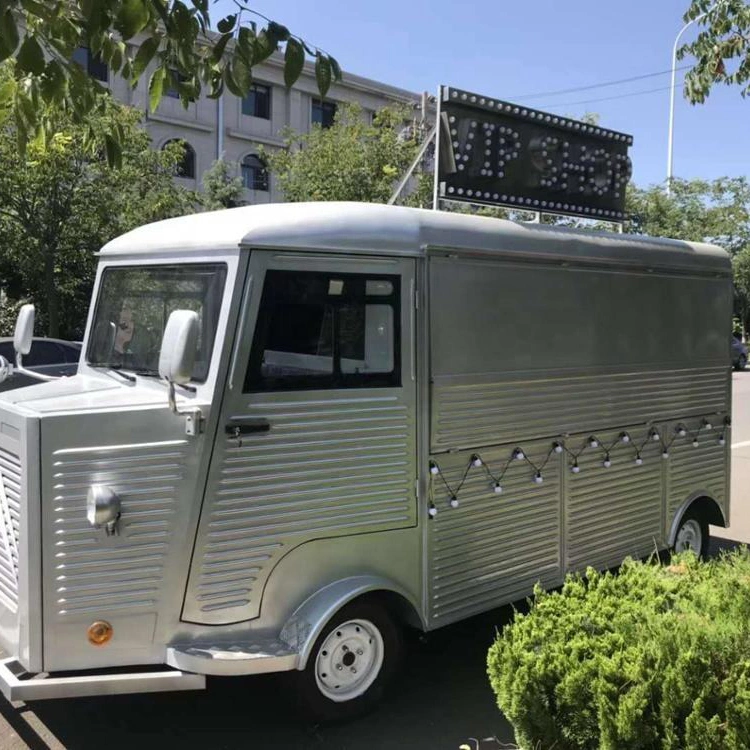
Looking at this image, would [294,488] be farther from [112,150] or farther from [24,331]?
[24,331]

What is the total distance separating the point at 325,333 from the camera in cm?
381

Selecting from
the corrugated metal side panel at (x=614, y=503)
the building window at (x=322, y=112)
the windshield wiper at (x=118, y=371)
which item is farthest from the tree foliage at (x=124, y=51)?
the building window at (x=322, y=112)

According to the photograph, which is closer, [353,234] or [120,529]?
[120,529]

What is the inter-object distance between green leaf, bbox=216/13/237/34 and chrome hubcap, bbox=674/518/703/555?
473 cm

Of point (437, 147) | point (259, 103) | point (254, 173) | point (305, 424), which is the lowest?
point (305, 424)

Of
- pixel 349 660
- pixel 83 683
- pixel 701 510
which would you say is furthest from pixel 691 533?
pixel 83 683

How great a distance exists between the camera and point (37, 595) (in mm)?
3207

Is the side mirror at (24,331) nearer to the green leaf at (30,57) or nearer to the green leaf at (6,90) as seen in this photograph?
the green leaf at (6,90)

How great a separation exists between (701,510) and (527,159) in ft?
9.83

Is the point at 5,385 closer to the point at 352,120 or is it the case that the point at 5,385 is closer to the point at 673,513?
the point at 673,513

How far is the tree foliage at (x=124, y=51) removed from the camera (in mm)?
2564

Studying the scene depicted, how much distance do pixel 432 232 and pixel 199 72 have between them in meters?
1.36

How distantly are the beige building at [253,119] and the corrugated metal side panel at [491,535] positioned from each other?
30147mm

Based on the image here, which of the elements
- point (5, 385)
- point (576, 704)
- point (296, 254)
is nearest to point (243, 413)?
point (296, 254)
